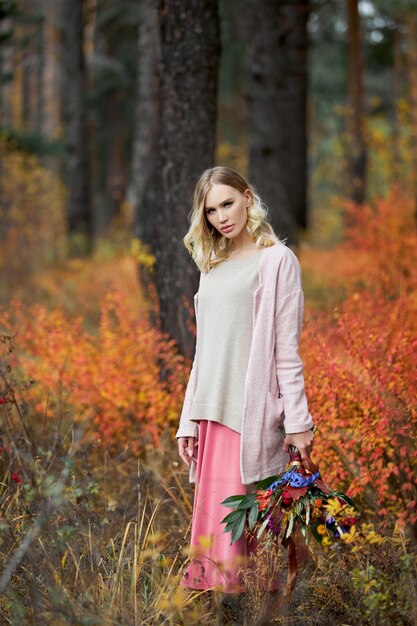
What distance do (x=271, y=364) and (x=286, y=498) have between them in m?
0.46

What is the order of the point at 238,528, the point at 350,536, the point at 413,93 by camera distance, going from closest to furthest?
the point at 350,536 < the point at 238,528 < the point at 413,93

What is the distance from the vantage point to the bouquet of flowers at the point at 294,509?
104 inches

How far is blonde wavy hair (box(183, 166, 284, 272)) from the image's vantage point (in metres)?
3.01

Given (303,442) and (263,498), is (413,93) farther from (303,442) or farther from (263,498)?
(263,498)

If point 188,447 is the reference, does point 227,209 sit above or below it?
above

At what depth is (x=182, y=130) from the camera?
5051mm

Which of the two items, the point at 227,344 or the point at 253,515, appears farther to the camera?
the point at 227,344

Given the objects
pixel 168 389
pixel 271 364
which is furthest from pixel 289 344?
pixel 168 389

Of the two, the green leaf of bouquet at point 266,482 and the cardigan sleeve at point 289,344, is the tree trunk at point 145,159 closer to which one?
the cardigan sleeve at point 289,344

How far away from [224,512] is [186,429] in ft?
1.13

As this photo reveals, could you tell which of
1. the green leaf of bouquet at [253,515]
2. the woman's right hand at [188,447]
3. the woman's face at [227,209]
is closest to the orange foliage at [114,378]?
the woman's right hand at [188,447]

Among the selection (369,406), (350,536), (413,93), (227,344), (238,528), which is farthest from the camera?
(413,93)

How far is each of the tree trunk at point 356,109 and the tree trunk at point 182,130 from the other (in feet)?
26.4

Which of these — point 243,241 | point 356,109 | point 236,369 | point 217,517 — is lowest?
point 217,517
